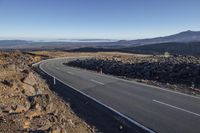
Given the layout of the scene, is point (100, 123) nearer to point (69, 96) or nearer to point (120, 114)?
point (120, 114)

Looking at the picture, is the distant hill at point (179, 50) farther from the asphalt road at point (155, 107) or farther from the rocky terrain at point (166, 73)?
the asphalt road at point (155, 107)

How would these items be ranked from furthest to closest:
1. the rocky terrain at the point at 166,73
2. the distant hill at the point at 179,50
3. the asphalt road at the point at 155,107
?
the distant hill at the point at 179,50 < the rocky terrain at the point at 166,73 < the asphalt road at the point at 155,107

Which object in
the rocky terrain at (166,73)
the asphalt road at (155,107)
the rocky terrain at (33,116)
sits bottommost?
the rocky terrain at (166,73)

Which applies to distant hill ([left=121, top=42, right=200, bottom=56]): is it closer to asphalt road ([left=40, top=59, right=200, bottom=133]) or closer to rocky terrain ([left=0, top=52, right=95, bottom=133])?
asphalt road ([left=40, top=59, right=200, bottom=133])

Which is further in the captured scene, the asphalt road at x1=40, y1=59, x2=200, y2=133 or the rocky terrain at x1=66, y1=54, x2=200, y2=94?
the rocky terrain at x1=66, y1=54, x2=200, y2=94

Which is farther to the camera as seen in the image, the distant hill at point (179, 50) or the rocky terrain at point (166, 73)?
the distant hill at point (179, 50)

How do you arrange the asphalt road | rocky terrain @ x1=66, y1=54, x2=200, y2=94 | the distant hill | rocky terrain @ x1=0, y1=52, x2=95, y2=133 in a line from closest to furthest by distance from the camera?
rocky terrain @ x1=0, y1=52, x2=95, y2=133, the asphalt road, rocky terrain @ x1=66, y1=54, x2=200, y2=94, the distant hill

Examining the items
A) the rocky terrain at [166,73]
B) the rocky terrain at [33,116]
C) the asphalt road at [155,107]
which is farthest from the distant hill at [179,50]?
the rocky terrain at [33,116]

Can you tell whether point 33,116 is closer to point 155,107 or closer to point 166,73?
point 155,107

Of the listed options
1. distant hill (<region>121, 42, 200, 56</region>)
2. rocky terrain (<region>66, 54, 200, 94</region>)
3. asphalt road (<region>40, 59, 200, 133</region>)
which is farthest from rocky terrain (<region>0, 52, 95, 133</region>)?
distant hill (<region>121, 42, 200, 56</region>)

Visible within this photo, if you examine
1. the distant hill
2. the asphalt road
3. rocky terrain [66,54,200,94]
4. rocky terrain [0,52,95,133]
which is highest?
rocky terrain [0,52,95,133]

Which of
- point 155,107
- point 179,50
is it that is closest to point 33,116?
point 155,107

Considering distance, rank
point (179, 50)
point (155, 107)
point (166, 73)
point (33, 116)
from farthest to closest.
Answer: point (179, 50) < point (166, 73) < point (155, 107) < point (33, 116)

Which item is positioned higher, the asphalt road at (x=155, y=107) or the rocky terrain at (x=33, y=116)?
the rocky terrain at (x=33, y=116)
